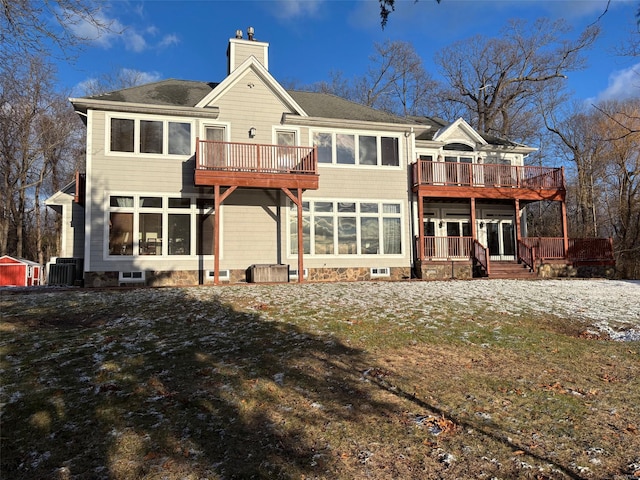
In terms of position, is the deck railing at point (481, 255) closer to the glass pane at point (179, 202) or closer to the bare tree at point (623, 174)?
the bare tree at point (623, 174)

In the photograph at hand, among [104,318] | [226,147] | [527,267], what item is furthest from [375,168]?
[104,318]

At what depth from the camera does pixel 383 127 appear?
17.2 metres

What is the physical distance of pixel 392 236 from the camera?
17.2 m

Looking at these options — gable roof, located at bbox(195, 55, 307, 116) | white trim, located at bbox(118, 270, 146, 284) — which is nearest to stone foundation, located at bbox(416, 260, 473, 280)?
gable roof, located at bbox(195, 55, 307, 116)

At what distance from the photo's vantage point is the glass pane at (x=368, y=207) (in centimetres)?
1691

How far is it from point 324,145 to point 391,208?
3.75 m

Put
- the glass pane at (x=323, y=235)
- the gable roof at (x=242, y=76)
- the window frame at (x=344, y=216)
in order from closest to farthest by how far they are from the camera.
Result: the gable roof at (x=242, y=76), the window frame at (x=344, y=216), the glass pane at (x=323, y=235)

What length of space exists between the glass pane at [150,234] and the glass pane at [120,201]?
573 mm

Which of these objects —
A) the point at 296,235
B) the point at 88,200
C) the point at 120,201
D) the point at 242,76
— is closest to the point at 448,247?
the point at 296,235

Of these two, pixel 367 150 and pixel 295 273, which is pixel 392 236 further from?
pixel 295 273

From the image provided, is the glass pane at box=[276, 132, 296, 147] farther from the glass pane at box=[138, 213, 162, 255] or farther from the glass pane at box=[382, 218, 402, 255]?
the glass pane at box=[138, 213, 162, 255]

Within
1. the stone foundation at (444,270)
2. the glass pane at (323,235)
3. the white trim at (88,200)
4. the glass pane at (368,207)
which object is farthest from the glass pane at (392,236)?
the white trim at (88,200)

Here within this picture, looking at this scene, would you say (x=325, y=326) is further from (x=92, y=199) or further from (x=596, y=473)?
(x=92, y=199)

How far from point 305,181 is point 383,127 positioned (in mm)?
4483
